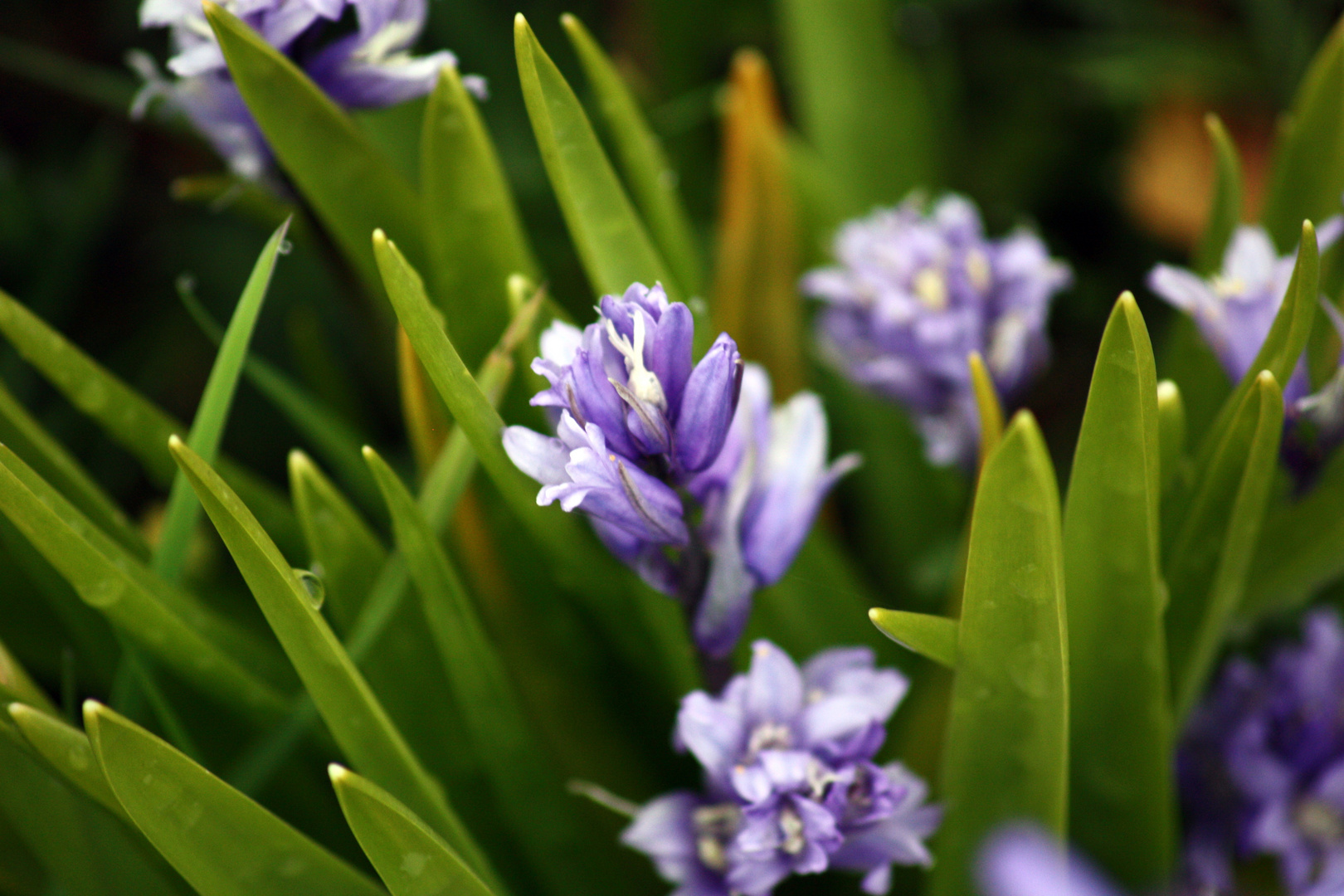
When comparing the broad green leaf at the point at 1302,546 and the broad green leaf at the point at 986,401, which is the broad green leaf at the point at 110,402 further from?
the broad green leaf at the point at 1302,546

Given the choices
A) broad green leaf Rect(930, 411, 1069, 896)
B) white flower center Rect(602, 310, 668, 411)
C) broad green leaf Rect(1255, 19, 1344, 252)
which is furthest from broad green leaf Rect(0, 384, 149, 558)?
broad green leaf Rect(1255, 19, 1344, 252)

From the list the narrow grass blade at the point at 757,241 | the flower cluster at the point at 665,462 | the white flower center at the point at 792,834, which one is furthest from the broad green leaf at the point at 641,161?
the white flower center at the point at 792,834

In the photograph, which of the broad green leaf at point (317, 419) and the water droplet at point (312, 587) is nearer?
the water droplet at point (312, 587)

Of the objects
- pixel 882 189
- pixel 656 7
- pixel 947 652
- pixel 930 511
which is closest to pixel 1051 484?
pixel 947 652

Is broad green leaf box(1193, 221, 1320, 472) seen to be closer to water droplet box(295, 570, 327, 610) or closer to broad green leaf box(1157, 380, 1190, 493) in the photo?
broad green leaf box(1157, 380, 1190, 493)

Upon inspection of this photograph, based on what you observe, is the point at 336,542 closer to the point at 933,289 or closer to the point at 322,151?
the point at 322,151

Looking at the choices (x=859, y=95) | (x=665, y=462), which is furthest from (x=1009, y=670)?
(x=859, y=95)
